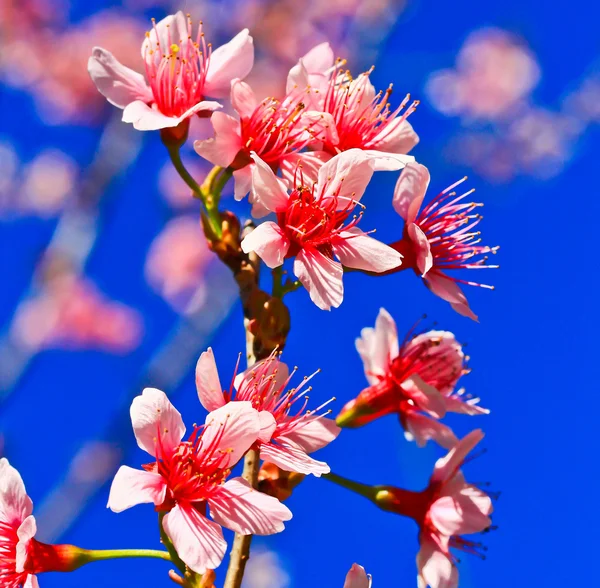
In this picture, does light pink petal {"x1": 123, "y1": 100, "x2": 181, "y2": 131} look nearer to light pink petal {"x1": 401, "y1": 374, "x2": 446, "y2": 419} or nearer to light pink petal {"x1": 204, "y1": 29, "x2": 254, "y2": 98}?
light pink petal {"x1": 204, "y1": 29, "x2": 254, "y2": 98}

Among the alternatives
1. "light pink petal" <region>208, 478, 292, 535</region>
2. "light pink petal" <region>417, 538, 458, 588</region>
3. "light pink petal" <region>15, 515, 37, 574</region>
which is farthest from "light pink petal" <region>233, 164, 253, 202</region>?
"light pink petal" <region>417, 538, 458, 588</region>

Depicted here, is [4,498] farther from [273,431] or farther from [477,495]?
[477,495]

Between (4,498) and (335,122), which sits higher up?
(335,122)

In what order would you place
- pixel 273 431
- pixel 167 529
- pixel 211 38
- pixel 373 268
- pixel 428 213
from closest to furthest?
1. pixel 167 529
2. pixel 273 431
3. pixel 373 268
4. pixel 428 213
5. pixel 211 38

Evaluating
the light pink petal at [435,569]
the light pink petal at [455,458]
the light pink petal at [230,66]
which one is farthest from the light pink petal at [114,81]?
the light pink petal at [435,569]

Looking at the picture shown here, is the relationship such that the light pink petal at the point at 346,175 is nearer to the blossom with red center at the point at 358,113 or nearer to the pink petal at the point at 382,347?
the blossom with red center at the point at 358,113

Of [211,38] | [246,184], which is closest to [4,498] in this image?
[246,184]
